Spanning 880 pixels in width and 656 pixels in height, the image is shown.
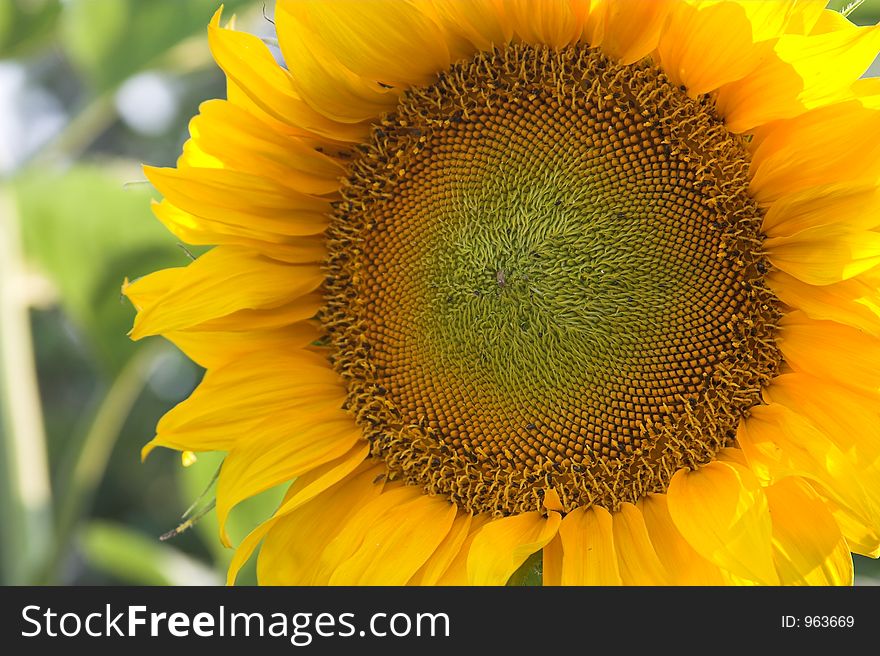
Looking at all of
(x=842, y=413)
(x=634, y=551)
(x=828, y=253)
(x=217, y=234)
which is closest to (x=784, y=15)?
(x=828, y=253)

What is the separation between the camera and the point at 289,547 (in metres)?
1.61

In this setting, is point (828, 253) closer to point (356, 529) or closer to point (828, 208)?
point (828, 208)

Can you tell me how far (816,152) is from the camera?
1.31 m

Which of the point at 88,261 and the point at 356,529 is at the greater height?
the point at 88,261

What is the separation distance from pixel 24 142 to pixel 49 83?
9.16 feet

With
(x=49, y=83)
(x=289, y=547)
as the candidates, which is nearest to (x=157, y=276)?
(x=289, y=547)

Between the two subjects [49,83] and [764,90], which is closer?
[764,90]

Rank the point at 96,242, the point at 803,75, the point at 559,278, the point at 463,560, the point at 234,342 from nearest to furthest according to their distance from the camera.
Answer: the point at 803,75 → the point at 559,278 → the point at 463,560 → the point at 234,342 → the point at 96,242

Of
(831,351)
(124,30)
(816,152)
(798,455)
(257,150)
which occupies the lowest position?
(798,455)

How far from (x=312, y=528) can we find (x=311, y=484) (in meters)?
0.07

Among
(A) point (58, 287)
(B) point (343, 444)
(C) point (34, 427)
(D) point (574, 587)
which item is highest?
(A) point (58, 287)

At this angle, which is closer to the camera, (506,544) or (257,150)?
(506,544)

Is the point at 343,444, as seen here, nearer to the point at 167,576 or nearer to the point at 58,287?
the point at 167,576

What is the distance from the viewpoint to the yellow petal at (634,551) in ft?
4.59
